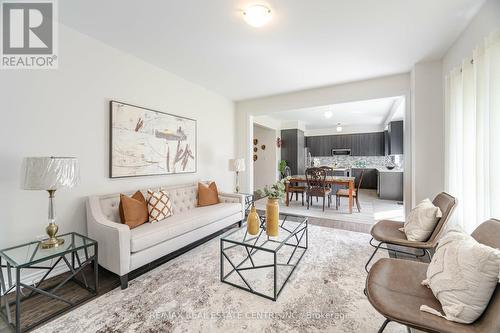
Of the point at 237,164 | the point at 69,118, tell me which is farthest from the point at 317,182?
the point at 69,118

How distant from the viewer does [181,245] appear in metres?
2.50

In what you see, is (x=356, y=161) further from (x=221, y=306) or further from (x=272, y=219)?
(x=221, y=306)

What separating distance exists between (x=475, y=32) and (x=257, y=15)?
7.03 feet

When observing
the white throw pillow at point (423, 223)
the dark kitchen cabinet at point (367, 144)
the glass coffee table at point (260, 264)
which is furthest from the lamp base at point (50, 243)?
the dark kitchen cabinet at point (367, 144)

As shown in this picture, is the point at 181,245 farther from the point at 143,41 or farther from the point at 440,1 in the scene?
the point at 440,1

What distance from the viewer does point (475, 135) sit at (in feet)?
6.31

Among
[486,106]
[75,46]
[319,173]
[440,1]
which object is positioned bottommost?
[319,173]

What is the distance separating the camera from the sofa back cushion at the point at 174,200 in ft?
7.82

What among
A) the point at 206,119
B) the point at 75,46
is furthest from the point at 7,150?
the point at 206,119

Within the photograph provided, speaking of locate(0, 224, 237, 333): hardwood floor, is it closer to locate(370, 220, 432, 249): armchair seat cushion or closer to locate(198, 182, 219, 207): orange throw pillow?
locate(198, 182, 219, 207): orange throw pillow

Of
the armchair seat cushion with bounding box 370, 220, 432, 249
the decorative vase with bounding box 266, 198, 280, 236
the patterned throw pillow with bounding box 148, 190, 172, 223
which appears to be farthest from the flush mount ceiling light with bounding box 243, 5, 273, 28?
the armchair seat cushion with bounding box 370, 220, 432, 249

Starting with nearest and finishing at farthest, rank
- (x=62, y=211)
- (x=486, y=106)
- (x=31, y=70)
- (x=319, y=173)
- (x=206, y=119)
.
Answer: (x=486, y=106) < (x=31, y=70) < (x=62, y=211) < (x=206, y=119) < (x=319, y=173)

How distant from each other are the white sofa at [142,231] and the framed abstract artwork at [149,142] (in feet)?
1.21

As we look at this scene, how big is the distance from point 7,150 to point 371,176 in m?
9.26
